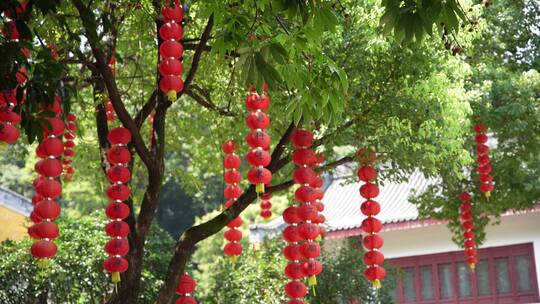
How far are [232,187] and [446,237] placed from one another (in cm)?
793

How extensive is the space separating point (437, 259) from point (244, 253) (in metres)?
4.88

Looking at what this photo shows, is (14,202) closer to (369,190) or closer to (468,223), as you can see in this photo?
(468,223)

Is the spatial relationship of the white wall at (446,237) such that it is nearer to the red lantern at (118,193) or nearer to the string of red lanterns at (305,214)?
the string of red lanterns at (305,214)

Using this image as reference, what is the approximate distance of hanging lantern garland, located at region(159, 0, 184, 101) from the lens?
23.5ft

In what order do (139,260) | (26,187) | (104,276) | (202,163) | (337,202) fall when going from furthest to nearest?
1. (26,187)
2. (337,202)
3. (202,163)
4. (104,276)
5. (139,260)

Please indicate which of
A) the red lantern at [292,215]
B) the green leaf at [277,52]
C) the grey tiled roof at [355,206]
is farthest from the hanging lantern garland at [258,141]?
the grey tiled roof at [355,206]

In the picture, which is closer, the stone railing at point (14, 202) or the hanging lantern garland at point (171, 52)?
the hanging lantern garland at point (171, 52)

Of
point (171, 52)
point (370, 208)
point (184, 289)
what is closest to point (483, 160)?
point (370, 208)

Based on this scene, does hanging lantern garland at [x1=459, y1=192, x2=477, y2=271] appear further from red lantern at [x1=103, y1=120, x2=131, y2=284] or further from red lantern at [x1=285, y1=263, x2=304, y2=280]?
red lantern at [x1=103, y1=120, x2=131, y2=284]

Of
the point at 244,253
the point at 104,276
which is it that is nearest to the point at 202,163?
the point at 244,253

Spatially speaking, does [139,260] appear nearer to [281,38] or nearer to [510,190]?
[281,38]

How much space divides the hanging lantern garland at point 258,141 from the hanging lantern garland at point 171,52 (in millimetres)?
901

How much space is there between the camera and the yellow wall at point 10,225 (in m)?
15.1

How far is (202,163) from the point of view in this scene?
13.5 metres
